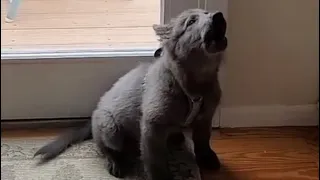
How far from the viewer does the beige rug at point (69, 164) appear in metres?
1.68

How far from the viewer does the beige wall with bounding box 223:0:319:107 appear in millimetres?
1795

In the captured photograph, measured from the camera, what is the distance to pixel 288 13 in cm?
180

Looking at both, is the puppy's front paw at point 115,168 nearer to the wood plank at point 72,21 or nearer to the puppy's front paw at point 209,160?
the puppy's front paw at point 209,160

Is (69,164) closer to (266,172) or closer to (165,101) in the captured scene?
(165,101)

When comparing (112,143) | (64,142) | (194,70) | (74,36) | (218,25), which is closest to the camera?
(218,25)

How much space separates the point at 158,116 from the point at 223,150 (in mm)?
382

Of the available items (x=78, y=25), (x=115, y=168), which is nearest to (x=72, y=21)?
(x=78, y=25)

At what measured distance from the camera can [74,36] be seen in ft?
6.28

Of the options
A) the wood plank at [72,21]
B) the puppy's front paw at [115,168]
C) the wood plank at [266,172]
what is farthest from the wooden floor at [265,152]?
the wood plank at [72,21]

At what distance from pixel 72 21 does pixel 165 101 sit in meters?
0.55

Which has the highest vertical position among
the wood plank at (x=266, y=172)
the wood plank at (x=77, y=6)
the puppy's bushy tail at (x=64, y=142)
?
Result: the wood plank at (x=77, y=6)

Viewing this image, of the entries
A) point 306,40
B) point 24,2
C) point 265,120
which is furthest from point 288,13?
point 24,2

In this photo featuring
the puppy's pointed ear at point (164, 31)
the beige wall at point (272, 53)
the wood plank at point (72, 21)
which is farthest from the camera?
the wood plank at point (72, 21)

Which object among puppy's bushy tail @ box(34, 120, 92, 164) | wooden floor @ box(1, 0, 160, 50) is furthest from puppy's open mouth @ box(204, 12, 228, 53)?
puppy's bushy tail @ box(34, 120, 92, 164)
